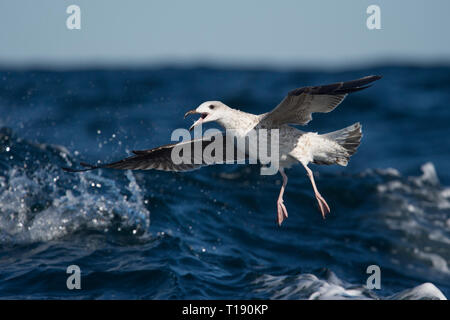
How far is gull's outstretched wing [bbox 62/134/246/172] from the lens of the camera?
8039 millimetres

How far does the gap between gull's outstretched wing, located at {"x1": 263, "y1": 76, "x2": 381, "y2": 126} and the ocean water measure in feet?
7.02

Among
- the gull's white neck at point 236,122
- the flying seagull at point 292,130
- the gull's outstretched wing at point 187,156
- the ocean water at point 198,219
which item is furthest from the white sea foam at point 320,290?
the gull's white neck at point 236,122

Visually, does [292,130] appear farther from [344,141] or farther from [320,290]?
[320,290]

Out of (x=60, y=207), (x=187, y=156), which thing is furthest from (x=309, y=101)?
(x=60, y=207)

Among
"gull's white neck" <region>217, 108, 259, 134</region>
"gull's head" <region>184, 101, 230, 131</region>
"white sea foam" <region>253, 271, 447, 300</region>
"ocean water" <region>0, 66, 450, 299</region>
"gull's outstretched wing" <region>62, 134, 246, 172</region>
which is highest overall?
"gull's head" <region>184, 101, 230, 131</region>

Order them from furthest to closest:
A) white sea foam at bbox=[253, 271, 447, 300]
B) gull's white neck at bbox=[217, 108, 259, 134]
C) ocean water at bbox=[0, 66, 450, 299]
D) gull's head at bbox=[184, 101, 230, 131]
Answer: ocean water at bbox=[0, 66, 450, 299] → white sea foam at bbox=[253, 271, 447, 300] → gull's white neck at bbox=[217, 108, 259, 134] → gull's head at bbox=[184, 101, 230, 131]

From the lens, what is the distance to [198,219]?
10586 mm

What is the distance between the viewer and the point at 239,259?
30.3 ft

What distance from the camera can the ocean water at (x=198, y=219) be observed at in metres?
8.20

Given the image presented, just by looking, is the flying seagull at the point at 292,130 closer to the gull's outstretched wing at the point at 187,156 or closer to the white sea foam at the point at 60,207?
the gull's outstretched wing at the point at 187,156

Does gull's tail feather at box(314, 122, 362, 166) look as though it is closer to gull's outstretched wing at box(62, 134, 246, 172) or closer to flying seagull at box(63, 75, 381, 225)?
flying seagull at box(63, 75, 381, 225)

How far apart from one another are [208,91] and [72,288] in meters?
16.3

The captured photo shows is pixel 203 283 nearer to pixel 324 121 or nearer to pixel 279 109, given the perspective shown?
pixel 279 109

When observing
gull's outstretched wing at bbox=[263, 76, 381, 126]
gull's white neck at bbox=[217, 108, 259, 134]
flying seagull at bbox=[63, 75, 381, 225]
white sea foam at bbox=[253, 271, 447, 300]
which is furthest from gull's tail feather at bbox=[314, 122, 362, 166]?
white sea foam at bbox=[253, 271, 447, 300]
